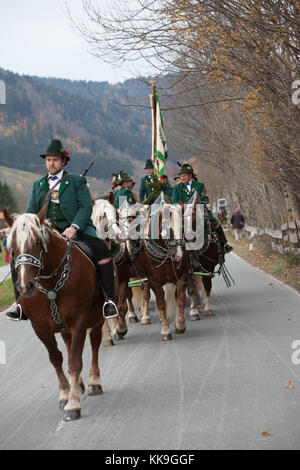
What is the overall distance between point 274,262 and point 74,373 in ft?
51.3

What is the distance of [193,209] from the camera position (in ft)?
39.2

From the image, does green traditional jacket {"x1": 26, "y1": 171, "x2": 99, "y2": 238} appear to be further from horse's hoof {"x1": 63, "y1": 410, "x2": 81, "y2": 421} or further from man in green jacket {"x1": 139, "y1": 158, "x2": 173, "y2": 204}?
man in green jacket {"x1": 139, "y1": 158, "x2": 173, "y2": 204}

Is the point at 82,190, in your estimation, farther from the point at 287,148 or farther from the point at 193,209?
the point at 287,148

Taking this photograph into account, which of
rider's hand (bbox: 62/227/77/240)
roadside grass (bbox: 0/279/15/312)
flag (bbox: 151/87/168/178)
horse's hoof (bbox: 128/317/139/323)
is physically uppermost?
flag (bbox: 151/87/168/178)

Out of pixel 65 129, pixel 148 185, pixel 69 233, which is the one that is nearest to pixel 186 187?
pixel 148 185

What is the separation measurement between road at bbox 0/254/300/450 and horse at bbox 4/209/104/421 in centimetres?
49

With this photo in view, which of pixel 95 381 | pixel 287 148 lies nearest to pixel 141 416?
pixel 95 381

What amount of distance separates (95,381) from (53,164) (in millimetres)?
2466

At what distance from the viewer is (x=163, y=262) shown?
10836mm

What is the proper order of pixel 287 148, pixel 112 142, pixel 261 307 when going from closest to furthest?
1. pixel 261 307
2. pixel 287 148
3. pixel 112 142

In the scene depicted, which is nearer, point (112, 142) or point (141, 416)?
point (141, 416)

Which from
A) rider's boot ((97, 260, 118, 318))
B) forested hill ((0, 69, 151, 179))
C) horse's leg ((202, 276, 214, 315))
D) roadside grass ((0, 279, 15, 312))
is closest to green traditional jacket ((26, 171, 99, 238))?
rider's boot ((97, 260, 118, 318))

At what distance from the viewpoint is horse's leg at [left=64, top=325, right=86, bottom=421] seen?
6.53 metres

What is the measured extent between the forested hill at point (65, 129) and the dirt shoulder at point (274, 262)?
336 ft
